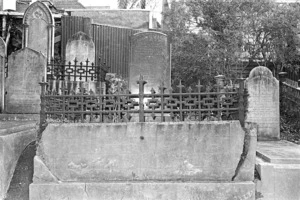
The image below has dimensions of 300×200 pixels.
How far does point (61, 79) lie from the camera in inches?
418

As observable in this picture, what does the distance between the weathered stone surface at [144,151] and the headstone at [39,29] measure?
833 cm

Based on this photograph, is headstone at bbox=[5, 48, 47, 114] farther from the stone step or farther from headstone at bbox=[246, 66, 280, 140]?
headstone at bbox=[246, 66, 280, 140]

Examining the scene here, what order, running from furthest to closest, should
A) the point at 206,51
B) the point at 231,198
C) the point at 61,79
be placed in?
the point at 206,51, the point at 61,79, the point at 231,198

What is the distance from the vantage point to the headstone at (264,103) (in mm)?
8867

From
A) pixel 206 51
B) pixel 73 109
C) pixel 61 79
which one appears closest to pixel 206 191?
pixel 73 109

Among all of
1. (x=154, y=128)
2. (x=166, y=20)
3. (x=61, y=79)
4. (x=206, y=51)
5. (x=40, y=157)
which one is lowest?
(x=40, y=157)

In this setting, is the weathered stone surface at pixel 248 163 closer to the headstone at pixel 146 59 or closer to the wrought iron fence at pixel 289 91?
the headstone at pixel 146 59

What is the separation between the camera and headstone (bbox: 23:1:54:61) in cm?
1278

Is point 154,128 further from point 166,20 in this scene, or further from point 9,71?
point 166,20

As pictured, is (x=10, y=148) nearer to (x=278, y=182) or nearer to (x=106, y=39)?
(x=278, y=182)

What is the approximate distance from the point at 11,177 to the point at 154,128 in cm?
267

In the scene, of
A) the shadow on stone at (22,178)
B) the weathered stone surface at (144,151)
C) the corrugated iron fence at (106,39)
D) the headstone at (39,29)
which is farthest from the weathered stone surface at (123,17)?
the weathered stone surface at (144,151)

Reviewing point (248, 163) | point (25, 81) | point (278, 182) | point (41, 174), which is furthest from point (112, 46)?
point (278, 182)

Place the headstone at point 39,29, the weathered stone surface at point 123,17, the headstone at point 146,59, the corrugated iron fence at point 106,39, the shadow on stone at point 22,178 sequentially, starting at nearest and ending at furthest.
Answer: the shadow on stone at point 22,178, the headstone at point 146,59, the headstone at point 39,29, the corrugated iron fence at point 106,39, the weathered stone surface at point 123,17
